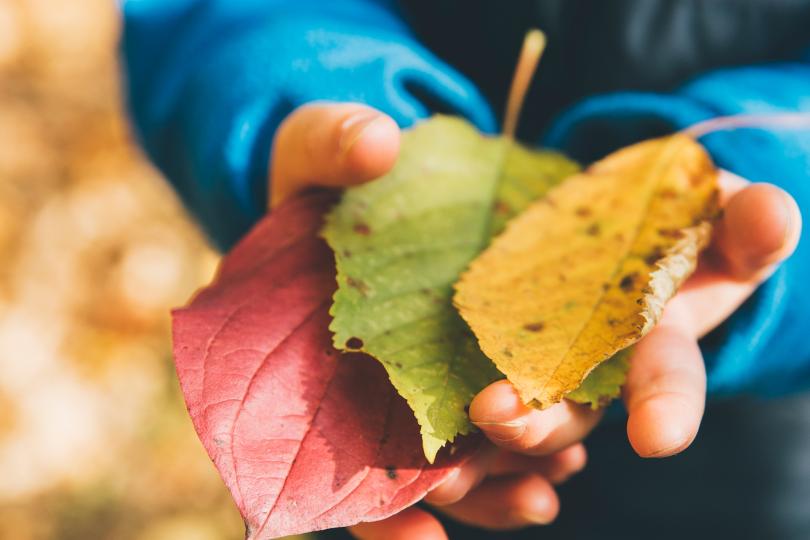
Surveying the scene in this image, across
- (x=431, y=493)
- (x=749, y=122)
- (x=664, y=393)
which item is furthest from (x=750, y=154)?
(x=431, y=493)

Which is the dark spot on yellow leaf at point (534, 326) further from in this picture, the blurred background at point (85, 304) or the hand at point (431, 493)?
the blurred background at point (85, 304)

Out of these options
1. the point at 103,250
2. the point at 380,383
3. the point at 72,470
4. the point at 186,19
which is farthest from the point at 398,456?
the point at 103,250

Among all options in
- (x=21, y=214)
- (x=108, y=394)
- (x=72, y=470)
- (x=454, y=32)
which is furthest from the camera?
(x=21, y=214)

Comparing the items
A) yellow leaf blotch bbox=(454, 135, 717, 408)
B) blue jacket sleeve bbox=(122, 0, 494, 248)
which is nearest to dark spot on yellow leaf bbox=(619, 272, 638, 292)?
yellow leaf blotch bbox=(454, 135, 717, 408)

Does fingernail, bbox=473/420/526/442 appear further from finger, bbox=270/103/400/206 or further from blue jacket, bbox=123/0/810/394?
blue jacket, bbox=123/0/810/394

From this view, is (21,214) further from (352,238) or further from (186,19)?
(352,238)

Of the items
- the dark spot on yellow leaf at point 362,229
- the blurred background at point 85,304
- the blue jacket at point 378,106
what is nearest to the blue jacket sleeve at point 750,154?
the blue jacket at point 378,106
